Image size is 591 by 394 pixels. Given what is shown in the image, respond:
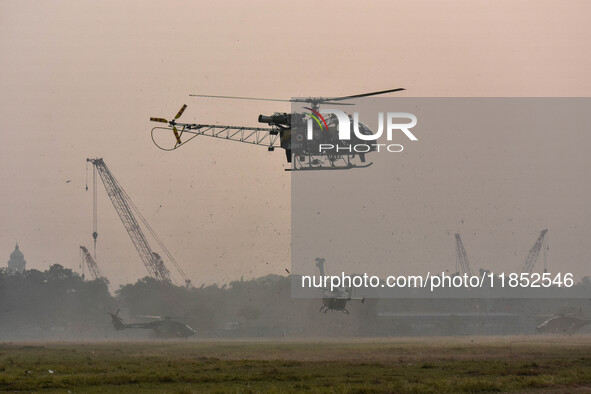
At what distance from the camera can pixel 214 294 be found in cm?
18650

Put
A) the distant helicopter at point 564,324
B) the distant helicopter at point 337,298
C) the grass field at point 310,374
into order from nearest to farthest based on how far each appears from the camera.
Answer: the grass field at point 310,374 < the distant helicopter at point 337,298 < the distant helicopter at point 564,324

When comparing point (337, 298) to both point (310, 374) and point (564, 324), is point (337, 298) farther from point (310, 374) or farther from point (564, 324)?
point (564, 324)

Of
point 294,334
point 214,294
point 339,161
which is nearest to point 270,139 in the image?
point 339,161

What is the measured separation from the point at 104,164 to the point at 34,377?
14556 cm

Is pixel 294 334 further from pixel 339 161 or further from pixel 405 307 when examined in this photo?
pixel 339 161

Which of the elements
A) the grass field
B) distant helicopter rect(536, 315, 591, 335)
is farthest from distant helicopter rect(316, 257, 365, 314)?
distant helicopter rect(536, 315, 591, 335)

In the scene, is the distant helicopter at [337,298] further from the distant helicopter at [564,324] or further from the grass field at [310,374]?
the distant helicopter at [564,324]

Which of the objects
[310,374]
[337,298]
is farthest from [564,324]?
[310,374]

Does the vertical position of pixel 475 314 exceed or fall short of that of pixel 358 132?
it falls short

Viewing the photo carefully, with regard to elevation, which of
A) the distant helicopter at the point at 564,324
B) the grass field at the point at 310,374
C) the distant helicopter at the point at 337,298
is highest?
the distant helicopter at the point at 337,298

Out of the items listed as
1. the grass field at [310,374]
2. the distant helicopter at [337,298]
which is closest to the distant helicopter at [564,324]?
the distant helicopter at [337,298]

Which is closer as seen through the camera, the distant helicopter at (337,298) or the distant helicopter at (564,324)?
the distant helicopter at (337,298)

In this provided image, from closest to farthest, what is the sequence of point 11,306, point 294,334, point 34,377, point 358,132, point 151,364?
point 34,377, point 151,364, point 358,132, point 294,334, point 11,306

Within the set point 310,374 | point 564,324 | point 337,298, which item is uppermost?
point 337,298
